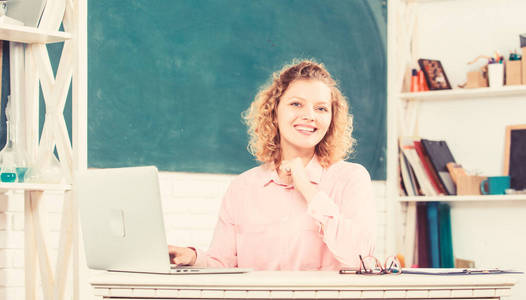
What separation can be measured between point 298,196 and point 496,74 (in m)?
2.14

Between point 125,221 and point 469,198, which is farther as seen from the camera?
point 469,198

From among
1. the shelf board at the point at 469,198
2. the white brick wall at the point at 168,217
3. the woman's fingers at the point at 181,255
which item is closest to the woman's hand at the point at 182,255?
the woman's fingers at the point at 181,255

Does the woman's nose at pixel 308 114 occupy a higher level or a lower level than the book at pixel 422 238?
higher

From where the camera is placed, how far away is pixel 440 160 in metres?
4.22

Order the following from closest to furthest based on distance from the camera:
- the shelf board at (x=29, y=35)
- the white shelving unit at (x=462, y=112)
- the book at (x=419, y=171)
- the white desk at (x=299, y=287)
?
the white desk at (x=299, y=287) < the shelf board at (x=29, y=35) < the white shelving unit at (x=462, y=112) < the book at (x=419, y=171)

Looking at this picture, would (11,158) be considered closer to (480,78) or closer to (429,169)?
(429,169)

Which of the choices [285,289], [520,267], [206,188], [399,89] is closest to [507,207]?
[520,267]

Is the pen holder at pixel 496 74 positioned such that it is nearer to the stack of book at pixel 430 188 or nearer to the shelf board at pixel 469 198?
the stack of book at pixel 430 188

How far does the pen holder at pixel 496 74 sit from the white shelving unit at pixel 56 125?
2.38m

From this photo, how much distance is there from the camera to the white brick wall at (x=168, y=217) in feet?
9.14

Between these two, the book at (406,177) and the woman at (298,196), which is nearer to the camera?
the woman at (298,196)

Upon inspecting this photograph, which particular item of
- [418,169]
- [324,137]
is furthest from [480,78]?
[324,137]

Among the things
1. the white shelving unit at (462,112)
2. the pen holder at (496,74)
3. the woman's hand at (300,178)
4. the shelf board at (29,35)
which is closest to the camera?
the woman's hand at (300,178)

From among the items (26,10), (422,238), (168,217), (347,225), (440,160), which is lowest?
(422,238)
